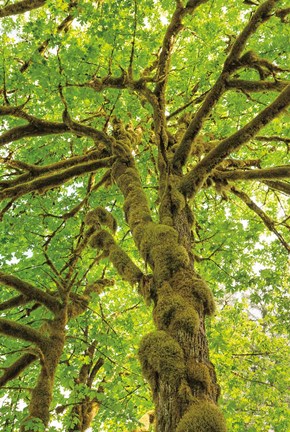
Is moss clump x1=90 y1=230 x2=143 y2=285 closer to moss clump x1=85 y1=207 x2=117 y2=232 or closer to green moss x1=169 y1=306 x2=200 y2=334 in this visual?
moss clump x1=85 y1=207 x2=117 y2=232

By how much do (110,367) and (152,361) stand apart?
3436 millimetres

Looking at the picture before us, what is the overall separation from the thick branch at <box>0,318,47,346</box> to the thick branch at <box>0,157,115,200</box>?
1.81m

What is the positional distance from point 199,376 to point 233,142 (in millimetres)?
2903

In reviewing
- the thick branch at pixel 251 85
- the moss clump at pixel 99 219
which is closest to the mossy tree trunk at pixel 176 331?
the moss clump at pixel 99 219

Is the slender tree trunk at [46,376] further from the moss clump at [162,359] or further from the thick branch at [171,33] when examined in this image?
the thick branch at [171,33]

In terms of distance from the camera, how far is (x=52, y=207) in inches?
308

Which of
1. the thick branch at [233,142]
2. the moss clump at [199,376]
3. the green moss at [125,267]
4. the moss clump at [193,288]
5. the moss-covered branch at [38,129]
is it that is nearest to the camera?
the moss clump at [199,376]

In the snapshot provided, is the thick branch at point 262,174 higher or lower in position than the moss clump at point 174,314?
higher

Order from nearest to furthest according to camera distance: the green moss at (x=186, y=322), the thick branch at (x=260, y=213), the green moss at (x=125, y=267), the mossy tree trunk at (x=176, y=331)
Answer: the mossy tree trunk at (x=176, y=331) < the green moss at (x=186, y=322) < the green moss at (x=125, y=267) < the thick branch at (x=260, y=213)

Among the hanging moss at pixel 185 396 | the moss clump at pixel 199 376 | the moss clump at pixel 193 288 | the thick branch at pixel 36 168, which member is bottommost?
the hanging moss at pixel 185 396

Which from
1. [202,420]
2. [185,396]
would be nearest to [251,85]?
[185,396]

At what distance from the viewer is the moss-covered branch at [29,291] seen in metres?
5.05

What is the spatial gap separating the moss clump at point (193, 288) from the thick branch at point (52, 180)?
278 centimetres

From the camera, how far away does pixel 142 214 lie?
4500 millimetres
